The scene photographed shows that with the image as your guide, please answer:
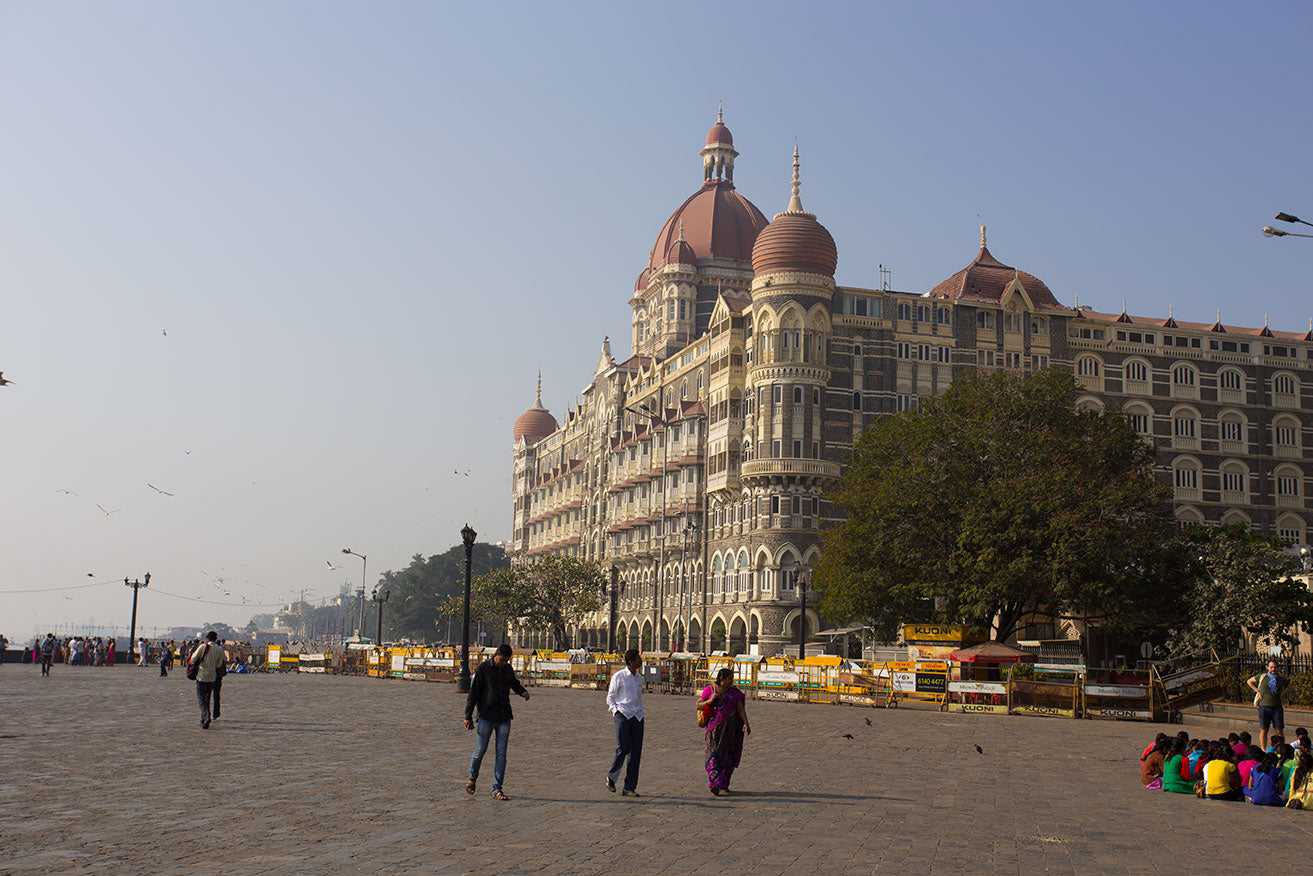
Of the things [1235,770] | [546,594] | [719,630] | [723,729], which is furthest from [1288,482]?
[723,729]

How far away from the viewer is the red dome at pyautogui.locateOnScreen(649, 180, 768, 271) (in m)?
87.8

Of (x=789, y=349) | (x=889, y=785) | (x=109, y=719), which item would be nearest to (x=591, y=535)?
(x=789, y=349)

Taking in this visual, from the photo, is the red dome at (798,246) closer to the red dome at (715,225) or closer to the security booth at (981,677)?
the red dome at (715,225)

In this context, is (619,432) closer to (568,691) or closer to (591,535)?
(591,535)

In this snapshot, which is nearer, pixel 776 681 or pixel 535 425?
pixel 776 681

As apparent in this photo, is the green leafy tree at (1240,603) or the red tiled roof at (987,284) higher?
the red tiled roof at (987,284)

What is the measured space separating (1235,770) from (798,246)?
175 ft

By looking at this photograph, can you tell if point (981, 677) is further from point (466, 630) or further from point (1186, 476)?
point (1186, 476)

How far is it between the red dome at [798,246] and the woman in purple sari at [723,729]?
2117 inches

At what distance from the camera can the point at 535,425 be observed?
115 m

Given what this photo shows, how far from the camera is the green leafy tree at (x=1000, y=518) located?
4278 cm

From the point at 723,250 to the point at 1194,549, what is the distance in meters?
47.7

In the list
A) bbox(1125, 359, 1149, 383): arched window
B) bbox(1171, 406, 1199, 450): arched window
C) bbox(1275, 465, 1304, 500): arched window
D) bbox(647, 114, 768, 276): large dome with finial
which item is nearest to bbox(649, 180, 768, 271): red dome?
bbox(647, 114, 768, 276): large dome with finial

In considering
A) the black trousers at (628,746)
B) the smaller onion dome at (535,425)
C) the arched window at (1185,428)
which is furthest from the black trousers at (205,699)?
the smaller onion dome at (535,425)
